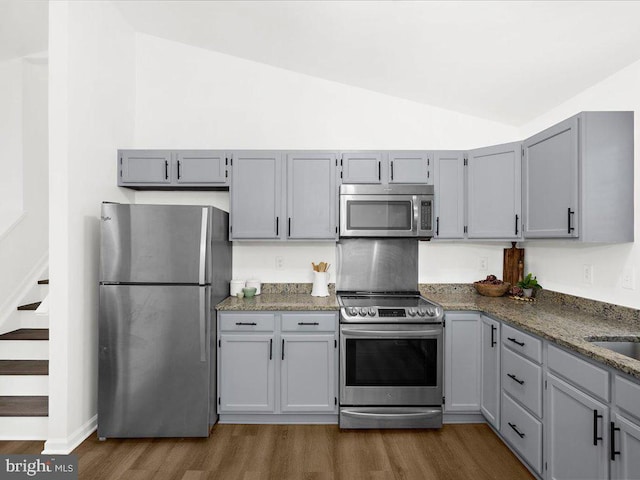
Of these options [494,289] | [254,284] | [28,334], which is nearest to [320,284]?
[254,284]

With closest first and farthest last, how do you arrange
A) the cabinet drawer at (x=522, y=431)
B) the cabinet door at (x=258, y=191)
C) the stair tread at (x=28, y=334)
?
the cabinet drawer at (x=522, y=431) → the stair tread at (x=28, y=334) → the cabinet door at (x=258, y=191)

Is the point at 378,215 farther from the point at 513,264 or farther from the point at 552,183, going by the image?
the point at 513,264

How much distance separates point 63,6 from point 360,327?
309 cm

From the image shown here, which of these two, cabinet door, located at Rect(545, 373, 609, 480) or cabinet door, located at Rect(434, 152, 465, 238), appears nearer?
cabinet door, located at Rect(545, 373, 609, 480)

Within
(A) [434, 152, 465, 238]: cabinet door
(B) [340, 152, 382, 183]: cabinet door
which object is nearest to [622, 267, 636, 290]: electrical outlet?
(A) [434, 152, 465, 238]: cabinet door

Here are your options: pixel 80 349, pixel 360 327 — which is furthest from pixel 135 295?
pixel 360 327

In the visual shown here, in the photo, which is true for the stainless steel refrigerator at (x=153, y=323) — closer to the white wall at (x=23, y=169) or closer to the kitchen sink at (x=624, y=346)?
the white wall at (x=23, y=169)

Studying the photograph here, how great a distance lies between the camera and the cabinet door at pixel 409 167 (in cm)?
294

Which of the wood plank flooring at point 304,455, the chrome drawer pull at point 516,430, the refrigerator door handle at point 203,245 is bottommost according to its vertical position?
the wood plank flooring at point 304,455

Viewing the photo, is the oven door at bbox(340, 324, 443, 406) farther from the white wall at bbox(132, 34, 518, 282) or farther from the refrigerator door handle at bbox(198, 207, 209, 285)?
the refrigerator door handle at bbox(198, 207, 209, 285)

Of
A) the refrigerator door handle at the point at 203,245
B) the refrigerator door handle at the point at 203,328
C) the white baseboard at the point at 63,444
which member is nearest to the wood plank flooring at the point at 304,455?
the white baseboard at the point at 63,444

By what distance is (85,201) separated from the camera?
2.49 metres

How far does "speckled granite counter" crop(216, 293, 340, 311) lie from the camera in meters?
2.63

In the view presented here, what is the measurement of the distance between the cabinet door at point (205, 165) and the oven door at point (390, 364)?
170 centimetres
